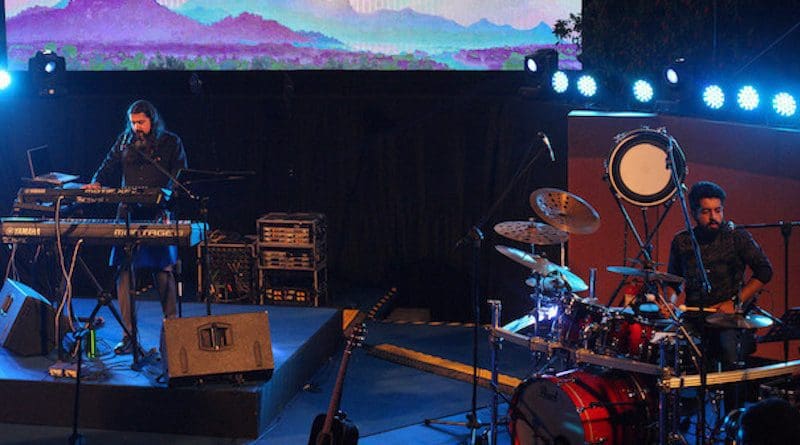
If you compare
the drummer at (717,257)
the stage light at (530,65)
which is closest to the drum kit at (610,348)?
the drummer at (717,257)

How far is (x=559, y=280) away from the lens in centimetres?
596

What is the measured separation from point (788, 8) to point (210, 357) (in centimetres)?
469

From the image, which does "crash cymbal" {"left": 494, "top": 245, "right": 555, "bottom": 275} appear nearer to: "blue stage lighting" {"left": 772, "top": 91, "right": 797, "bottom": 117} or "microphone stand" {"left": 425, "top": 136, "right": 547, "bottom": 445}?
"microphone stand" {"left": 425, "top": 136, "right": 547, "bottom": 445}

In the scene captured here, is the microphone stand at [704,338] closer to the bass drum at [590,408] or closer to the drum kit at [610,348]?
the drum kit at [610,348]

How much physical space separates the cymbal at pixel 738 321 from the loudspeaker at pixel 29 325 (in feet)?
13.9

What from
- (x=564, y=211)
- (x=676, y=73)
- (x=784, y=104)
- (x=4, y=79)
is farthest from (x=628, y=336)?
(x=4, y=79)

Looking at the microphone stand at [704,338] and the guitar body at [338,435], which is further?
the microphone stand at [704,338]

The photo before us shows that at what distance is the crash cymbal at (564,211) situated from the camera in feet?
19.5

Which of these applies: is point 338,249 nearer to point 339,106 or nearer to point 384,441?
point 339,106

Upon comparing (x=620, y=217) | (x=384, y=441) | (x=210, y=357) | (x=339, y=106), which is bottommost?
(x=384, y=441)

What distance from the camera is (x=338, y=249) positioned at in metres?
9.68

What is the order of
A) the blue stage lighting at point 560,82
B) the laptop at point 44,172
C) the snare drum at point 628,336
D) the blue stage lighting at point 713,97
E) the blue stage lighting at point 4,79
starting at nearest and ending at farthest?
1. the snare drum at point 628,336
2. the laptop at point 44,172
3. the blue stage lighting at point 713,97
4. the blue stage lighting at point 560,82
5. the blue stage lighting at point 4,79

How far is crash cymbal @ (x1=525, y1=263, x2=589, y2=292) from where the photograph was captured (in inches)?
232

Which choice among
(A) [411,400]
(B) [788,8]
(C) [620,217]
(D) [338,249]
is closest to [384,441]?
(A) [411,400]
